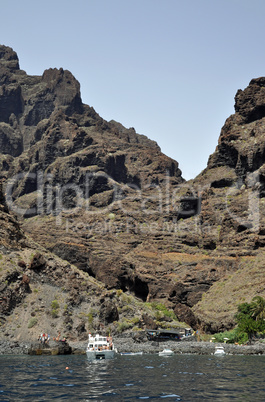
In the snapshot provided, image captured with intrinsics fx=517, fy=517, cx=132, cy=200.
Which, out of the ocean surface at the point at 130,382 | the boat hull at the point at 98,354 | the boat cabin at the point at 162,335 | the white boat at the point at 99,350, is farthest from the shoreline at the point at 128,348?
the ocean surface at the point at 130,382

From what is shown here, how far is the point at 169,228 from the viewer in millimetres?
192500

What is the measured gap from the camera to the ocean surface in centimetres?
3538

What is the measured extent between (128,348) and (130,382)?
45.2m

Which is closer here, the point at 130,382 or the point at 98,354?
the point at 130,382

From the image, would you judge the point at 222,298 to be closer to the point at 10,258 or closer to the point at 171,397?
the point at 10,258

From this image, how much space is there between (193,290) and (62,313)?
57926 mm

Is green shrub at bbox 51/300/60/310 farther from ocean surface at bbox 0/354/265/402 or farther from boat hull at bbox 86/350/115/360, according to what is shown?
ocean surface at bbox 0/354/265/402

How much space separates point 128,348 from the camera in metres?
87.6

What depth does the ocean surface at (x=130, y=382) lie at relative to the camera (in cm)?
3538

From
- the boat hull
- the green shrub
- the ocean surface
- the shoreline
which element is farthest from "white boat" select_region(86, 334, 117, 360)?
the green shrub

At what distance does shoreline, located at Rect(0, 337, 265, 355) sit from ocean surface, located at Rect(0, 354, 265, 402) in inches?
673

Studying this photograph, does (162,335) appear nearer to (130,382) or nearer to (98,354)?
(98,354)

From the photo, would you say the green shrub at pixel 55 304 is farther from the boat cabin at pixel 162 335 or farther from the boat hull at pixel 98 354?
the boat hull at pixel 98 354

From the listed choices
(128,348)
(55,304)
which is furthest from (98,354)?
(55,304)
